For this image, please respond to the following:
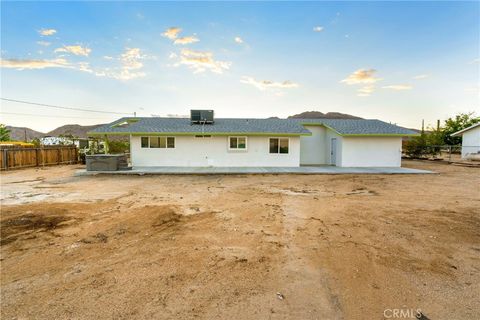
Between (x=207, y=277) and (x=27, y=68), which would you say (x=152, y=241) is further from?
(x=27, y=68)

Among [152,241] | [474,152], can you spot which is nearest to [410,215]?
[152,241]

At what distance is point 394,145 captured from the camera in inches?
679

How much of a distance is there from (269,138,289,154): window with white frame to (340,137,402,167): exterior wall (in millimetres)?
4260

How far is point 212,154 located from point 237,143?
194 centimetres

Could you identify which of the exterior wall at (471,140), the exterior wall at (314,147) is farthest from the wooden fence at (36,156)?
the exterior wall at (471,140)

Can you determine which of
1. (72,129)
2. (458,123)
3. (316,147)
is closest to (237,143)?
(316,147)

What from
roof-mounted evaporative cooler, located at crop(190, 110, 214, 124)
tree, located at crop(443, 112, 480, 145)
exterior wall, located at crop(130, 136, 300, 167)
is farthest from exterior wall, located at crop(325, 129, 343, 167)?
tree, located at crop(443, 112, 480, 145)

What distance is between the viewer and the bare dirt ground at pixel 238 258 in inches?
105

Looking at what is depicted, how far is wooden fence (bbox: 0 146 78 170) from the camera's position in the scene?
16.0 m

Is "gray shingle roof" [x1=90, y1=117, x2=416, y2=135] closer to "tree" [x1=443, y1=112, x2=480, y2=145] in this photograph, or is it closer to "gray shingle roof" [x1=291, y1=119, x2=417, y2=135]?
"gray shingle roof" [x1=291, y1=119, x2=417, y2=135]

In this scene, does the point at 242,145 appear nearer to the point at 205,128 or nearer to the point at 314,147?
the point at 205,128

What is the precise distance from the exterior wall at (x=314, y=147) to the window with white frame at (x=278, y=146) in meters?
2.70

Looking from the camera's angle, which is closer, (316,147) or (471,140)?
(316,147)

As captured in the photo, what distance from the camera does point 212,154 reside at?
16797 millimetres
